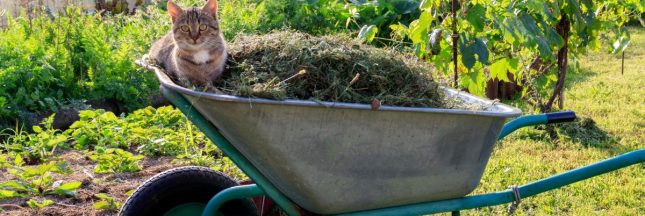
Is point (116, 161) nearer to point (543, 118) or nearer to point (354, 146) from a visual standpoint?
point (354, 146)

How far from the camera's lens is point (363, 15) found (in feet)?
21.6

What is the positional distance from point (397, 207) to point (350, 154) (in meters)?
0.28

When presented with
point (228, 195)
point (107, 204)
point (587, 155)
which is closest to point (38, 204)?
point (107, 204)

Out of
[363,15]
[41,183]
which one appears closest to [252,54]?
[41,183]

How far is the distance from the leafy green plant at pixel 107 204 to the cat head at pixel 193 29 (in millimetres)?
899

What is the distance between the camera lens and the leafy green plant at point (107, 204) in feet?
10.8

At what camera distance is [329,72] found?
2488mm

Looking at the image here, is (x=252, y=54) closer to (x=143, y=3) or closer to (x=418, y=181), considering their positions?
(x=418, y=181)

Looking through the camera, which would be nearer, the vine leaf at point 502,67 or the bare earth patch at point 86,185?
the bare earth patch at point 86,185

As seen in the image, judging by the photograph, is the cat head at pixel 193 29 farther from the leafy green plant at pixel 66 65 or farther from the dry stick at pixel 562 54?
the dry stick at pixel 562 54

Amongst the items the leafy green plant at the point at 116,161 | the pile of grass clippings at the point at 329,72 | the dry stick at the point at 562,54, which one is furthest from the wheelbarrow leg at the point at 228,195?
the dry stick at the point at 562,54

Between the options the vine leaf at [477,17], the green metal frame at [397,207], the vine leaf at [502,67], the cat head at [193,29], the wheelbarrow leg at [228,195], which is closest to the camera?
the green metal frame at [397,207]

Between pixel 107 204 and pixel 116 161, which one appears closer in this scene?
pixel 107 204

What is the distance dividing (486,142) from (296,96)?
2.02 ft
